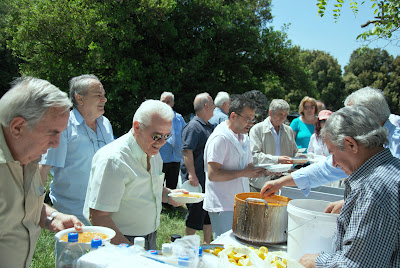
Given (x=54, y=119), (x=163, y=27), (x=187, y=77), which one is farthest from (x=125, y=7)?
(x=54, y=119)

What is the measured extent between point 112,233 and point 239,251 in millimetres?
667

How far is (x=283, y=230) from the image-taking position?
2.12 m

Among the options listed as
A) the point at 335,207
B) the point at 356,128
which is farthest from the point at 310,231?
the point at 356,128

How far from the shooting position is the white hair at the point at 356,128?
144 cm

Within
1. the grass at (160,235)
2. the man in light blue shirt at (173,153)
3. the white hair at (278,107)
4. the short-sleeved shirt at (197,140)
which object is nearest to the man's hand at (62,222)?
the grass at (160,235)

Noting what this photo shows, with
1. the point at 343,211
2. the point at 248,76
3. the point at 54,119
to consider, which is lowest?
the point at 343,211

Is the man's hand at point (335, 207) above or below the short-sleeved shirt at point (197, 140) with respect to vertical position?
below

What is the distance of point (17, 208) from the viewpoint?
4.98 ft

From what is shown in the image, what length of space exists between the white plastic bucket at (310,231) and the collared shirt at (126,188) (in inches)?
35.1

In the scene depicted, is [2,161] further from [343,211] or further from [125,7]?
[125,7]

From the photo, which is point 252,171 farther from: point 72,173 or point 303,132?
point 303,132

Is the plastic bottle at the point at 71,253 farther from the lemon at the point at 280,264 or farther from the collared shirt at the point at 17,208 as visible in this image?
the lemon at the point at 280,264

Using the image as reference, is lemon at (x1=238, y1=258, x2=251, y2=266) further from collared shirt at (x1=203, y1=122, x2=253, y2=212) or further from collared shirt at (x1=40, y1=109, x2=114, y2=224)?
collared shirt at (x1=40, y1=109, x2=114, y2=224)

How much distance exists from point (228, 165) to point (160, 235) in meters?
2.08
